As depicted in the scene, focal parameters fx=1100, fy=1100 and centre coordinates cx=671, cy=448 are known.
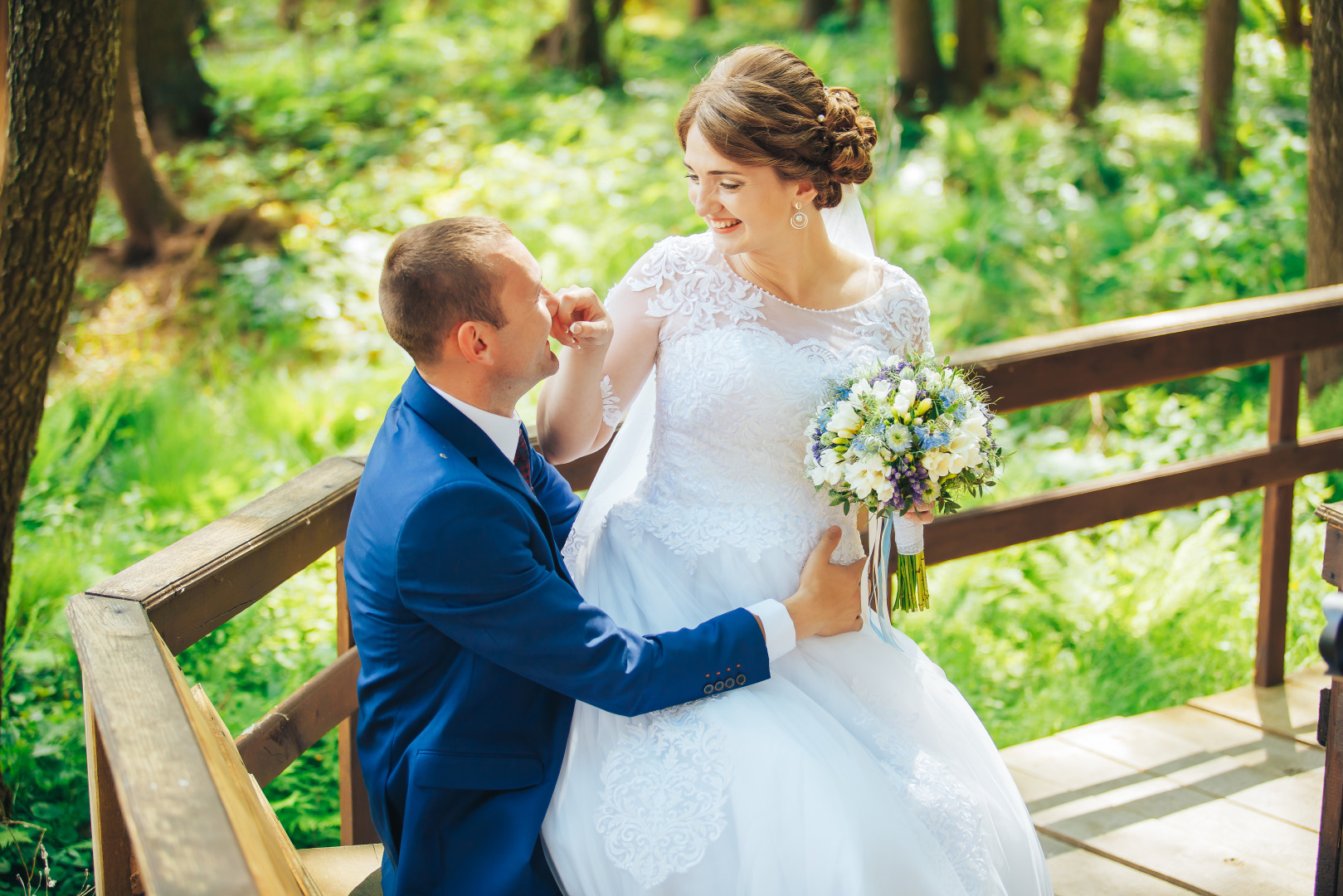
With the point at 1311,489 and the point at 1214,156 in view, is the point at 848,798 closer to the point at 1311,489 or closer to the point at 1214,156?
the point at 1311,489

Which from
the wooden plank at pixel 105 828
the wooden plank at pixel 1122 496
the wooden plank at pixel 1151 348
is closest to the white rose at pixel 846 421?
the wooden plank at pixel 1151 348

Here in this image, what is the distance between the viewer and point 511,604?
174cm

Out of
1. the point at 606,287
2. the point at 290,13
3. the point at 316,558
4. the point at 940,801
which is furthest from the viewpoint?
the point at 290,13

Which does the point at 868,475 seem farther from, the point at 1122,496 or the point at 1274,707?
the point at 1274,707

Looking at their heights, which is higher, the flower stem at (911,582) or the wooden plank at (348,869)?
the flower stem at (911,582)

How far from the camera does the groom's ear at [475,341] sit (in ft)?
6.14

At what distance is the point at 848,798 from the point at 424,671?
2.46ft

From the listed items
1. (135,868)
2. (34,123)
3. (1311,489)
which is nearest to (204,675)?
(34,123)

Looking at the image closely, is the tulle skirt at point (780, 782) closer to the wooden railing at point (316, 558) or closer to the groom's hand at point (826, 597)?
the groom's hand at point (826, 597)

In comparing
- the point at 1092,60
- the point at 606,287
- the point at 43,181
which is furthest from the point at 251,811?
the point at 1092,60

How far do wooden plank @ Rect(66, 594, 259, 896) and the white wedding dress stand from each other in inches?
29.7

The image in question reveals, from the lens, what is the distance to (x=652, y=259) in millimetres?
2482

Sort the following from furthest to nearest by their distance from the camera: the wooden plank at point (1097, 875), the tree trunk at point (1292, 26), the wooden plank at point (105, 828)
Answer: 1. the tree trunk at point (1292, 26)
2. the wooden plank at point (1097, 875)
3. the wooden plank at point (105, 828)

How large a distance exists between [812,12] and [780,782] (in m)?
14.5
